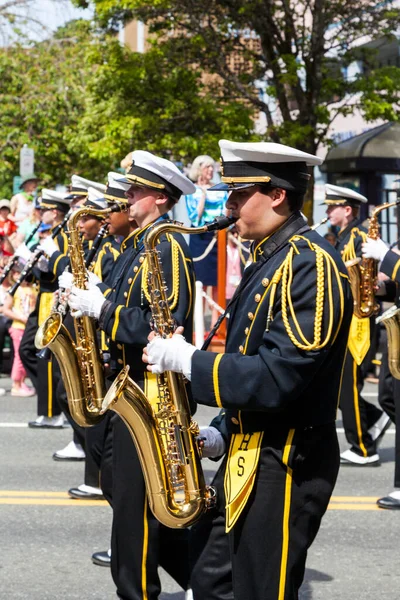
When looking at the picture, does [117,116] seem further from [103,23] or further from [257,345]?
[257,345]

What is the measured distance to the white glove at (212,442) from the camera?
4070 millimetres

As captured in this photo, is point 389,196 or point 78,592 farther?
point 389,196

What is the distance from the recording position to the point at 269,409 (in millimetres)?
3533

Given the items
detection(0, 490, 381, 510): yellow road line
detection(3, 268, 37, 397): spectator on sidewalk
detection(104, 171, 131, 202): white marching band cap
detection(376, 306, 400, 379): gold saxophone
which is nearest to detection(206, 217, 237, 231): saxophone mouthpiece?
detection(104, 171, 131, 202): white marching band cap

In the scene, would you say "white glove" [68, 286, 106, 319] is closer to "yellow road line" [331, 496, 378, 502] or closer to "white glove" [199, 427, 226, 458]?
"white glove" [199, 427, 226, 458]

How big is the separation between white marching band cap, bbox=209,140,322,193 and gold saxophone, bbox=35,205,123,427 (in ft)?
6.50

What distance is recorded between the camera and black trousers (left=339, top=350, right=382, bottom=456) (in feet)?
28.6

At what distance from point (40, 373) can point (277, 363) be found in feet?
21.5

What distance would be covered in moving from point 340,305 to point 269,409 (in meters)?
0.40

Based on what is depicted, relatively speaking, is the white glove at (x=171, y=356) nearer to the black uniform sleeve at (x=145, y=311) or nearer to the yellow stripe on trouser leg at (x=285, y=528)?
the yellow stripe on trouser leg at (x=285, y=528)

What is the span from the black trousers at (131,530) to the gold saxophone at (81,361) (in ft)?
2.58

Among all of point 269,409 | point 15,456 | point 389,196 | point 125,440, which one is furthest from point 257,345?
point 389,196

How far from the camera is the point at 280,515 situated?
3.64m

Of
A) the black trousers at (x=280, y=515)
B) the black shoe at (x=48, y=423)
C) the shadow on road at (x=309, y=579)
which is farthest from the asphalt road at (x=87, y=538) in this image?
the black trousers at (x=280, y=515)
